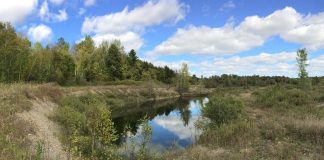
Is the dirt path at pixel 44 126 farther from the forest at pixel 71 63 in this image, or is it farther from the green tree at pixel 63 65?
the green tree at pixel 63 65

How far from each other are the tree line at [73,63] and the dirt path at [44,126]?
986 centimetres

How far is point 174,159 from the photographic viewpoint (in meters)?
16.1

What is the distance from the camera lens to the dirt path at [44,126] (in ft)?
55.2

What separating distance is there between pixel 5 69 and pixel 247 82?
115261 millimetres

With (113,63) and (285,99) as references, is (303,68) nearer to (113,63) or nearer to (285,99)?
(285,99)

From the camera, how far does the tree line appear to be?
130 ft

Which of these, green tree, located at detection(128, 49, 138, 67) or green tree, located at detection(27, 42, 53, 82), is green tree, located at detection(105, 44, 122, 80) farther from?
green tree, located at detection(27, 42, 53, 82)

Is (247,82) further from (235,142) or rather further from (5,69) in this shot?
(235,142)

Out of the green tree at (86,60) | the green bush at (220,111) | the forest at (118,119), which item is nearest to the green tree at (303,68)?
the forest at (118,119)

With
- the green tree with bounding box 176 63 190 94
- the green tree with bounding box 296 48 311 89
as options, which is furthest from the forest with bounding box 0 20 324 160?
the green tree with bounding box 176 63 190 94

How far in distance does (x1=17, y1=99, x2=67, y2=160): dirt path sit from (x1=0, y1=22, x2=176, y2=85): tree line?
32.3 ft

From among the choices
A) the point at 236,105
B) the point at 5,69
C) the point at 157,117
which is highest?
the point at 5,69

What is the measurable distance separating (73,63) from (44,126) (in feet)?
170

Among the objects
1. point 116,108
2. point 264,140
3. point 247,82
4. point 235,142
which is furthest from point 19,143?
point 247,82
